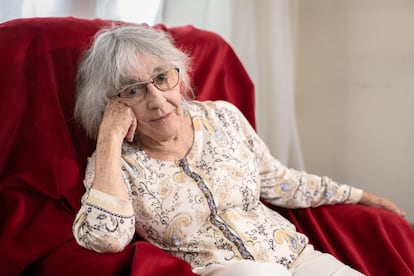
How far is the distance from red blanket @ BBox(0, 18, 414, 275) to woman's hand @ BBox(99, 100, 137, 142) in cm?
14

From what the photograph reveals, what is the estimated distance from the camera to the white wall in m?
2.11

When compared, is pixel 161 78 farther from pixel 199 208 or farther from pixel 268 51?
pixel 268 51

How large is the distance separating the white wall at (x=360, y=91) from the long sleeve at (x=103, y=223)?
4.66ft

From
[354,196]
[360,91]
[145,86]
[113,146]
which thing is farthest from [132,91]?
[360,91]

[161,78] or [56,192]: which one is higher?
[161,78]

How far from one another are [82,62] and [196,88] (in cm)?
41

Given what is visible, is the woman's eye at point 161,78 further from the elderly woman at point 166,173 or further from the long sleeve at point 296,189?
the long sleeve at point 296,189

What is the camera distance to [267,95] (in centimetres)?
222

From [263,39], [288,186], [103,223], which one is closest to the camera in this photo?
[103,223]

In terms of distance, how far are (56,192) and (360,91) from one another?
1.49 metres

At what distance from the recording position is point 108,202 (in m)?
1.08

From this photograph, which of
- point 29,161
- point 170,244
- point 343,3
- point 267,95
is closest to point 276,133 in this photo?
point 267,95

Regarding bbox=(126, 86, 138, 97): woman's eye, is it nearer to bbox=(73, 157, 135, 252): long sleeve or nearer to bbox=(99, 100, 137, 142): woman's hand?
bbox=(99, 100, 137, 142): woman's hand

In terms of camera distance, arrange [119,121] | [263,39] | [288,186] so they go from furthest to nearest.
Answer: [263,39] < [288,186] < [119,121]
